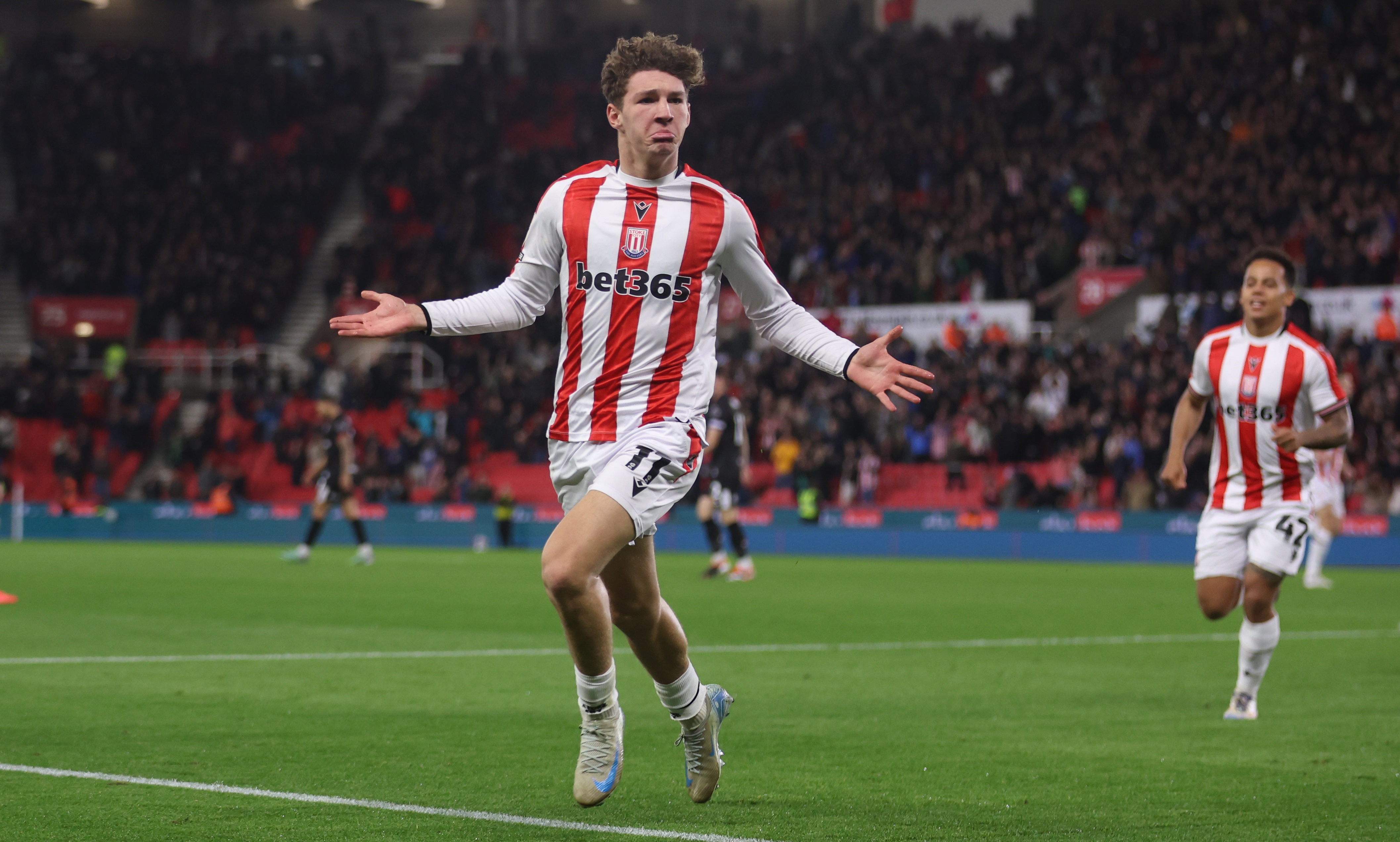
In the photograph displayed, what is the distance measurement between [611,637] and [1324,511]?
51.4ft

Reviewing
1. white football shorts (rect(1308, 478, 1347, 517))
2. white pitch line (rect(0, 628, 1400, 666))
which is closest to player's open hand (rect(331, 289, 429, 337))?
white pitch line (rect(0, 628, 1400, 666))

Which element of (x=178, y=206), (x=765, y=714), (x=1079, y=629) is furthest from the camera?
(x=178, y=206)

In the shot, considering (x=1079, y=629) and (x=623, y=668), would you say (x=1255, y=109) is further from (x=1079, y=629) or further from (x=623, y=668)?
(x=623, y=668)

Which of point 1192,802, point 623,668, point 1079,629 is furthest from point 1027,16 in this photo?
point 1192,802

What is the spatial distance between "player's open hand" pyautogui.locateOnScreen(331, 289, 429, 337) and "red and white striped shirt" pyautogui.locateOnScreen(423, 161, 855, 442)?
0.09m

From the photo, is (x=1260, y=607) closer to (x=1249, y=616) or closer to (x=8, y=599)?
(x=1249, y=616)

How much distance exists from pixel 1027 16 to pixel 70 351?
2325cm

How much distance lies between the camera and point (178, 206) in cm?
3941

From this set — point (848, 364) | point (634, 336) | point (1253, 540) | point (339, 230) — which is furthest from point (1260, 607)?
point (339, 230)

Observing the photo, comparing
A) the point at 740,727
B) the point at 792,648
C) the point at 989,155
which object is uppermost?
the point at 989,155

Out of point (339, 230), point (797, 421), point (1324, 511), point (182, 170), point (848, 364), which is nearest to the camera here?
point (848, 364)

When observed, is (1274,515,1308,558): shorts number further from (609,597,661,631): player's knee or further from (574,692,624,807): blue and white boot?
(574,692,624,807): blue and white boot

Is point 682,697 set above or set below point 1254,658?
above

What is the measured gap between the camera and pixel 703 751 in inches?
228
